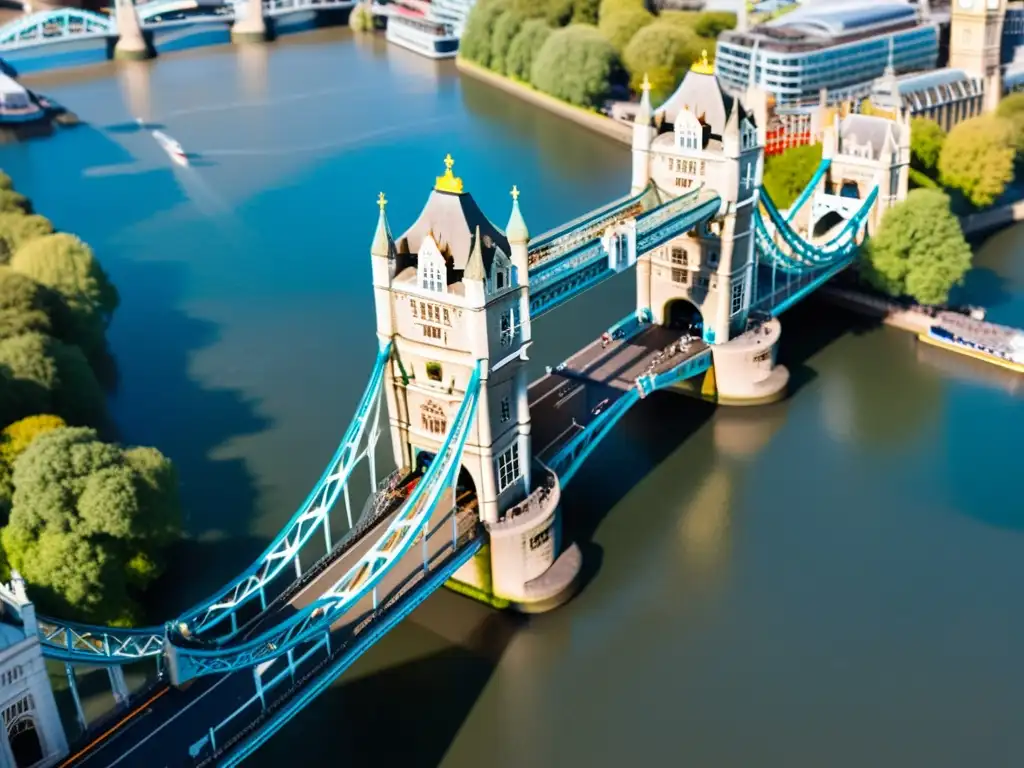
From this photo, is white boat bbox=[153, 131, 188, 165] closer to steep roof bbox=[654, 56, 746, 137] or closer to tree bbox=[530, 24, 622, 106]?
tree bbox=[530, 24, 622, 106]

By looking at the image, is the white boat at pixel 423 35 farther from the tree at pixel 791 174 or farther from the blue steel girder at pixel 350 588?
the blue steel girder at pixel 350 588

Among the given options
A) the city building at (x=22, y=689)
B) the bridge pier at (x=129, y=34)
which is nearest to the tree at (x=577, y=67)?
the bridge pier at (x=129, y=34)

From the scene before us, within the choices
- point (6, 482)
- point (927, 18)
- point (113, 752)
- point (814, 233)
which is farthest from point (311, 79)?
point (113, 752)

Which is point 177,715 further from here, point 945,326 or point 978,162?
point 978,162

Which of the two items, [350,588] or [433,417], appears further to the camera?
[433,417]

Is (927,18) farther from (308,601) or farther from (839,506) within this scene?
(308,601)

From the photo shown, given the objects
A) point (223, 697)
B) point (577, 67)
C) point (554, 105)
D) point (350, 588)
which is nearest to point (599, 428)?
point (350, 588)

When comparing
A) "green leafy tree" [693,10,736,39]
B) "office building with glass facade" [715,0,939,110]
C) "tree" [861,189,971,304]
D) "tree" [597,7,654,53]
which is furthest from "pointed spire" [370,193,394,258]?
Answer: "green leafy tree" [693,10,736,39]
